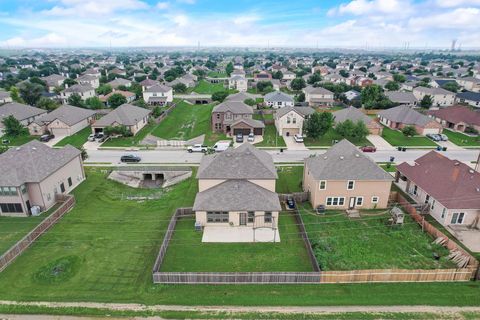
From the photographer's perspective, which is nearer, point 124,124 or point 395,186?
point 395,186

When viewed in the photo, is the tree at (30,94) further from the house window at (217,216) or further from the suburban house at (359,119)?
the suburban house at (359,119)

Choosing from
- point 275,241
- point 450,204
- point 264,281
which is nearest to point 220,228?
point 275,241

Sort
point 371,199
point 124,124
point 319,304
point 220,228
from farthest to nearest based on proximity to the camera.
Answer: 1. point 124,124
2. point 371,199
3. point 220,228
4. point 319,304

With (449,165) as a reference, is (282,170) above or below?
below

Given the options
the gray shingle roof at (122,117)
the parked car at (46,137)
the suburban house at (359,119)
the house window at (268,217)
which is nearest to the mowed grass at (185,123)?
the gray shingle roof at (122,117)

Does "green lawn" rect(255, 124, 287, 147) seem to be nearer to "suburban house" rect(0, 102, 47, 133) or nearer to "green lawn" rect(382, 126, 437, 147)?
"green lawn" rect(382, 126, 437, 147)

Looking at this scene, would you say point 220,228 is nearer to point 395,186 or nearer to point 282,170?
point 282,170

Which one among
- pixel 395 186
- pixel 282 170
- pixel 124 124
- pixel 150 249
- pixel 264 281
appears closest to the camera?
pixel 264 281

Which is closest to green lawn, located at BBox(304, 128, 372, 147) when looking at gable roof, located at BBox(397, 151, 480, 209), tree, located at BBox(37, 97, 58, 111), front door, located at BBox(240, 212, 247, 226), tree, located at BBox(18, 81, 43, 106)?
gable roof, located at BBox(397, 151, 480, 209)
